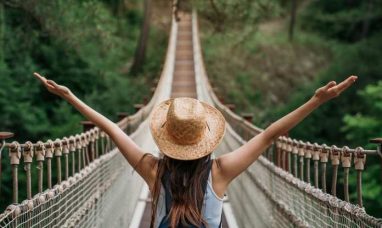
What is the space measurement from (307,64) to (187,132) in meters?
27.2

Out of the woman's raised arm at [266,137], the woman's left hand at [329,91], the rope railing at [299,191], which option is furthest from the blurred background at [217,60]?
the woman's left hand at [329,91]

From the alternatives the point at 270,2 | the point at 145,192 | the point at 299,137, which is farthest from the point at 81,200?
the point at 299,137

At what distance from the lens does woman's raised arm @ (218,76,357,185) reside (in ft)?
7.89

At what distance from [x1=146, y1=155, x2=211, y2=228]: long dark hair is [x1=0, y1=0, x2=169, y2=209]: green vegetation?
10.7 m

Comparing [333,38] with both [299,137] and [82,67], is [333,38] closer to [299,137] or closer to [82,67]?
[299,137]

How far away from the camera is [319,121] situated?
74.1ft

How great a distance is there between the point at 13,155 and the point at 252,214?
273 cm

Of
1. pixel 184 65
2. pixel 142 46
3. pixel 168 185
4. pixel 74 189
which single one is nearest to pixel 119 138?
pixel 168 185

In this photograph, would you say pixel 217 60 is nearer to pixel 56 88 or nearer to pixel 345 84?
pixel 56 88

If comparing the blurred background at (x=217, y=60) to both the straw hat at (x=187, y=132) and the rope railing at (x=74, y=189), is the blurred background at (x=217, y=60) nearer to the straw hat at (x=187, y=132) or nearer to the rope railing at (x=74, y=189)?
the rope railing at (x=74, y=189)

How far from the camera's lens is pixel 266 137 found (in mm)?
2488

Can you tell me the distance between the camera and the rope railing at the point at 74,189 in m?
3.40

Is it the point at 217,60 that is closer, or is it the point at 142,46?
the point at 142,46

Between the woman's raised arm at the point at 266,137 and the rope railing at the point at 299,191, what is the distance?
0.51 meters
